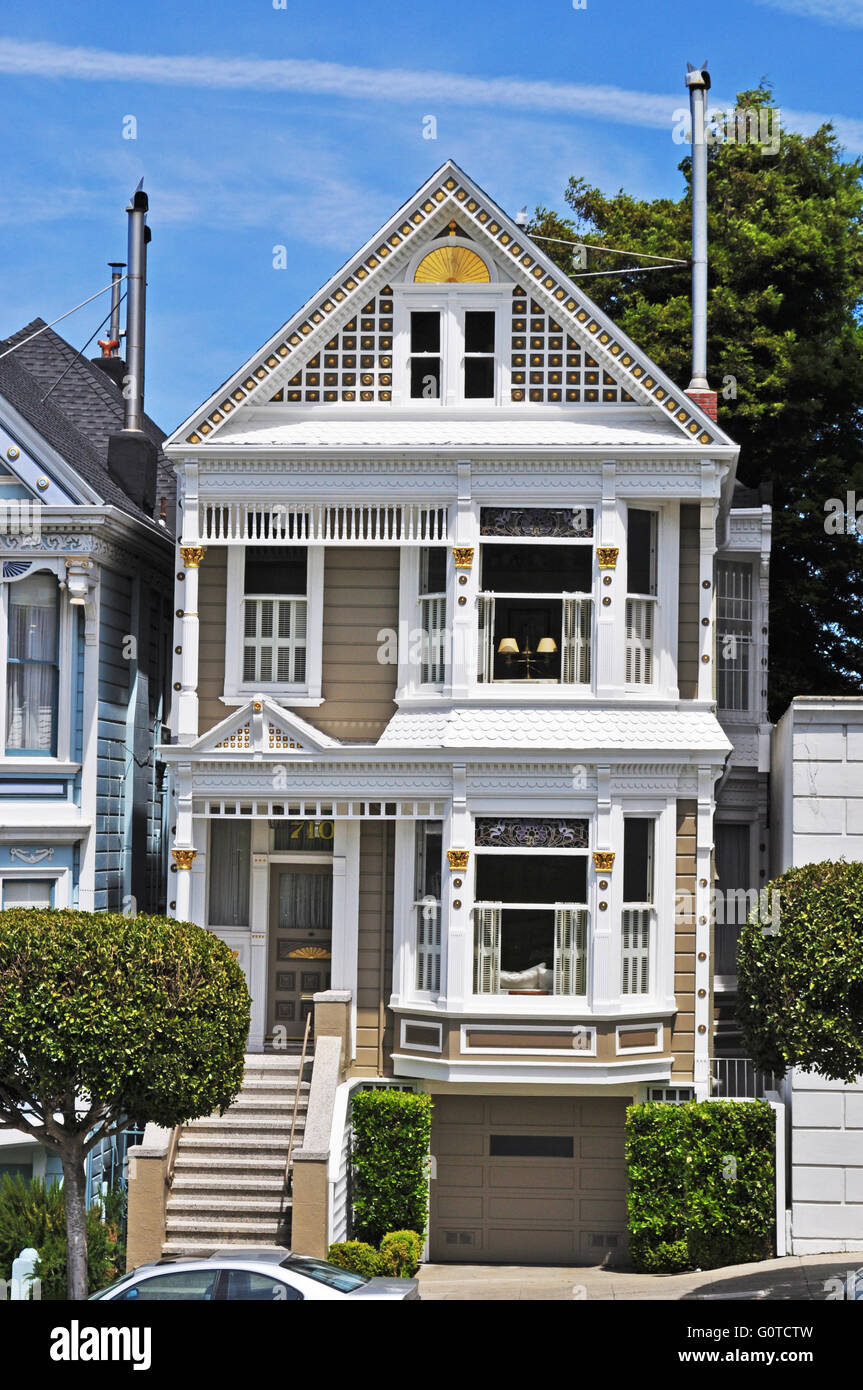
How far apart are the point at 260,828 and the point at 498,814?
3347 mm

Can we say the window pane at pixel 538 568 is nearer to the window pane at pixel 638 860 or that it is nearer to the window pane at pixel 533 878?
the window pane at pixel 638 860

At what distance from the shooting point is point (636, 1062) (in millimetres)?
23234

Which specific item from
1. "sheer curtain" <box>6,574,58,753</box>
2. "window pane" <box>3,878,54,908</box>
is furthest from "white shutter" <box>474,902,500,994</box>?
"sheer curtain" <box>6,574,58,753</box>

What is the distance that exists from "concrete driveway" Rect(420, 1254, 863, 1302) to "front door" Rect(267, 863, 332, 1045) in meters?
3.74

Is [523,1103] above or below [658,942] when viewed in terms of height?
below

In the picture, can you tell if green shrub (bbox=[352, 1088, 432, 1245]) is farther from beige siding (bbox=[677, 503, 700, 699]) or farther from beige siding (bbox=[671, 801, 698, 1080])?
beige siding (bbox=[677, 503, 700, 699])

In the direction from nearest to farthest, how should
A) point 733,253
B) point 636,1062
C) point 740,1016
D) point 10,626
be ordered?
point 740,1016 → point 636,1062 → point 10,626 → point 733,253

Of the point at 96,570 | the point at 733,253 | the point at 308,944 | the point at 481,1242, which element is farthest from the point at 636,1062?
the point at 733,253

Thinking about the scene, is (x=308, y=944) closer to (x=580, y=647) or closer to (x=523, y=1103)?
(x=523, y=1103)

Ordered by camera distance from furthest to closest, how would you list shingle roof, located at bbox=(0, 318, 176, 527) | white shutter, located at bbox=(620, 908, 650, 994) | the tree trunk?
shingle roof, located at bbox=(0, 318, 176, 527)
white shutter, located at bbox=(620, 908, 650, 994)
the tree trunk

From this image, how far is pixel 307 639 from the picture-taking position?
80.1ft

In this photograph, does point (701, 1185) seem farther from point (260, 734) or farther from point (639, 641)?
point (260, 734)

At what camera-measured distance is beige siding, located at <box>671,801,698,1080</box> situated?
933 inches

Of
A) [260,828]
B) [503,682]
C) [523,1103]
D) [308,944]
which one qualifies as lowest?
[523,1103]
